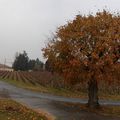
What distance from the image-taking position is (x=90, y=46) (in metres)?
29.7

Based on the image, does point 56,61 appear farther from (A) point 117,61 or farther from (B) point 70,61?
(A) point 117,61

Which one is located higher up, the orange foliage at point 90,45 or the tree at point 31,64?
the tree at point 31,64

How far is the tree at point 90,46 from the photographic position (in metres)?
28.8

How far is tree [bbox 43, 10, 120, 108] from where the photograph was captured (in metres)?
28.8

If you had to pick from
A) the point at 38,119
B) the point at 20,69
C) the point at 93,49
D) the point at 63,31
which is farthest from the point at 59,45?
the point at 20,69

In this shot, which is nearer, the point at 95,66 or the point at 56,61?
the point at 95,66

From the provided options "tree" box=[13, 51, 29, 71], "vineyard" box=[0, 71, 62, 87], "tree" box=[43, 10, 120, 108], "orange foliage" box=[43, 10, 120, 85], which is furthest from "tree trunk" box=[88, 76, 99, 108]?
"tree" box=[13, 51, 29, 71]

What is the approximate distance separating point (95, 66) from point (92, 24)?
3.24m

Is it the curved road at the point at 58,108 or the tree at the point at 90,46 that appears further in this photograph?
the tree at the point at 90,46

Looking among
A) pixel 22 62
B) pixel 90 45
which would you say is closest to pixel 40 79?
pixel 90 45

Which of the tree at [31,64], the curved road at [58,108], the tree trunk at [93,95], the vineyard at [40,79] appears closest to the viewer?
the curved road at [58,108]

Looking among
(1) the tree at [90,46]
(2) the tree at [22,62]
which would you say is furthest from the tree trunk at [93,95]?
(2) the tree at [22,62]

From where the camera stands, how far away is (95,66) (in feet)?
94.2

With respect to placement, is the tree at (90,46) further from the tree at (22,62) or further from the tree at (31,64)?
the tree at (31,64)
